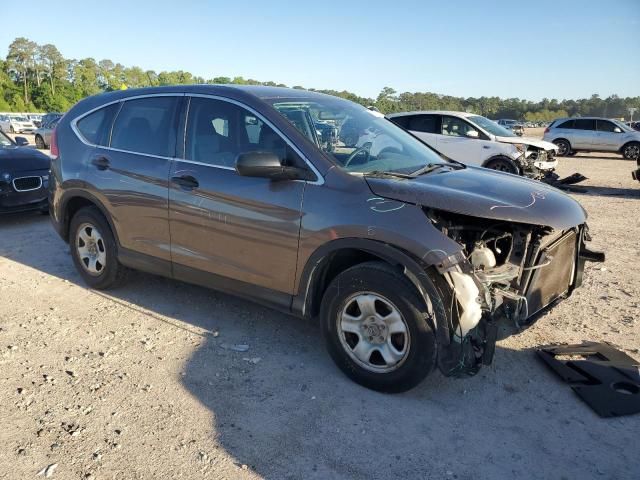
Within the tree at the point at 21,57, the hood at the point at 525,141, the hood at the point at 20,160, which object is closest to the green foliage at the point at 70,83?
the tree at the point at 21,57

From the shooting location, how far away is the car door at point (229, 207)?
11.8 feet

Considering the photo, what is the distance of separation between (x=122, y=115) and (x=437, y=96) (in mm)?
95189

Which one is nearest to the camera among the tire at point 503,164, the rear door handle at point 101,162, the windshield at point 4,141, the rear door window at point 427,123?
the rear door handle at point 101,162

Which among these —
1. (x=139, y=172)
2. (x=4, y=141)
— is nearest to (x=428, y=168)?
(x=139, y=172)

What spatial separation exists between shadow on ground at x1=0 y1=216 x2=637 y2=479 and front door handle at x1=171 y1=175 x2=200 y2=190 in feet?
3.97

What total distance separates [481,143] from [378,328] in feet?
32.5

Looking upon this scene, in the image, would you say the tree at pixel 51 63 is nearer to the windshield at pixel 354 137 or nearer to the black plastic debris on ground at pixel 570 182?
the black plastic debris on ground at pixel 570 182

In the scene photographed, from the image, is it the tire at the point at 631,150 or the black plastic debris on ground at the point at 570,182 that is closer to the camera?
the black plastic debris on ground at the point at 570,182

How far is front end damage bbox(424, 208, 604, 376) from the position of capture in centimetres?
307

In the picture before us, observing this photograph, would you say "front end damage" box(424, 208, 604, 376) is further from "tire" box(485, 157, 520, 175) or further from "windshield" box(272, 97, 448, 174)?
"tire" box(485, 157, 520, 175)

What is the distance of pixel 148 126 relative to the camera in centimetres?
450

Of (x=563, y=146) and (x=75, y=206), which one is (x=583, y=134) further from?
(x=75, y=206)

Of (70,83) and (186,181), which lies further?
(70,83)

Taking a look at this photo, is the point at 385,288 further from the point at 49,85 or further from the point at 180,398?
the point at 49,85
